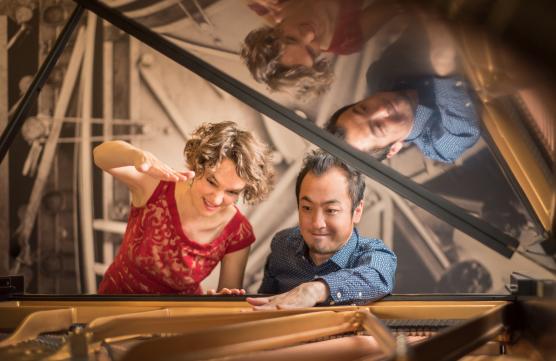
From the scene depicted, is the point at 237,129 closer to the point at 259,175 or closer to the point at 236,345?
the point at 259,175

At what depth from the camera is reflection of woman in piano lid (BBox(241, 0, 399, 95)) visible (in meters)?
3.55

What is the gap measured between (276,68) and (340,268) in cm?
119

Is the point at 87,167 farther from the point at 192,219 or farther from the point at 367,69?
the point at 367,69

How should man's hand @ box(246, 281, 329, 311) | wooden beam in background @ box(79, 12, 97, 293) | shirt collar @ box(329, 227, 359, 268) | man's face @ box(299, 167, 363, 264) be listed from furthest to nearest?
1. wooden beam in background @ box(79, 12, 97, 293)
2. man's face @ box(299, 167, 363, 264)
3. shirt collar @ box(329, 227, 359, 268)
4. man's hand @ box(246, 281, 329, 311)

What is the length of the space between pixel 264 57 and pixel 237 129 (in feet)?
1.41

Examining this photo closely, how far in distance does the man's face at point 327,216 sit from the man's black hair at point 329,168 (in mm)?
22

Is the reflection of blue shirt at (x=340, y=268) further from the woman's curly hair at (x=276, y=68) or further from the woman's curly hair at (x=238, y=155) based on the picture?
the woman's curly hair at (x=276, y=68)

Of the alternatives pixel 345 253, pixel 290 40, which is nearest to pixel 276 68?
pixel 290 40

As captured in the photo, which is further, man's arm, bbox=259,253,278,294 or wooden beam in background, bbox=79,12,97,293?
wooden beam in background, bbox=79,12,97,293

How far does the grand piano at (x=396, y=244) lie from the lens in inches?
58.3

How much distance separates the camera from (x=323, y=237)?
3.12 metres

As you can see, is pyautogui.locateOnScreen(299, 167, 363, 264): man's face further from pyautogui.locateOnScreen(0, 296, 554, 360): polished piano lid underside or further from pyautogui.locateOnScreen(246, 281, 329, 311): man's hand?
pyautogui.locateOnScreen(0, 296, 554, 360): polished piano lid underside

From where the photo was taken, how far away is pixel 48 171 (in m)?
3.92

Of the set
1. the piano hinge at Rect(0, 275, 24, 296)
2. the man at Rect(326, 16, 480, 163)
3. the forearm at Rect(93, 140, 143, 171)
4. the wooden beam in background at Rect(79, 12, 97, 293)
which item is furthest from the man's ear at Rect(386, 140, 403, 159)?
the piano hinge at Rect(0, 275, 24, 296)
